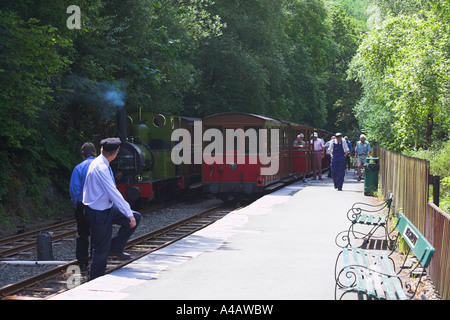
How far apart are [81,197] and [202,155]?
9839mm

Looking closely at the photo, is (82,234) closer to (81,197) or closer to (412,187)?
(81,197)

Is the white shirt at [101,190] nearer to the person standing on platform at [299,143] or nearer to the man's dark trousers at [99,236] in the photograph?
the man's dark trousers at [99,236]

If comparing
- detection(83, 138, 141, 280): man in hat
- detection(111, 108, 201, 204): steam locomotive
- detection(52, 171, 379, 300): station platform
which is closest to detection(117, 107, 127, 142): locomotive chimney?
detection(111, 108, 201, 204): steam locomotive

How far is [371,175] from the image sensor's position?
55.1ft

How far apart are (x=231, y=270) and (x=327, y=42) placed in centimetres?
4142

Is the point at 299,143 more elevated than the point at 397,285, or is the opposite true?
the point at 299,143

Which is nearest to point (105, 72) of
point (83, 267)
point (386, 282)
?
point (83, 267)

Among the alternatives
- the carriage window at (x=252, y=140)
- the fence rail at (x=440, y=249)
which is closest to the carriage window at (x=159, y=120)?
the carriage window at (x=252, y=140)

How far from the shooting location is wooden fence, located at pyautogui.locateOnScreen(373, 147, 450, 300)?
20.1 feet

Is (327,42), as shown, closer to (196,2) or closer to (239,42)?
(239,42)

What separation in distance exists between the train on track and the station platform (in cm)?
428

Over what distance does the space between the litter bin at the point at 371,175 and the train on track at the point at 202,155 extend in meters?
3.04

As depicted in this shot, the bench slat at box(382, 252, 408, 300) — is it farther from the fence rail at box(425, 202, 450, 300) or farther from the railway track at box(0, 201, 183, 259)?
the railway track at box(0, 201, 183, 259)

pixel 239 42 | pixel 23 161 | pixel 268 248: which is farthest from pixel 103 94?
pixel 239 42
